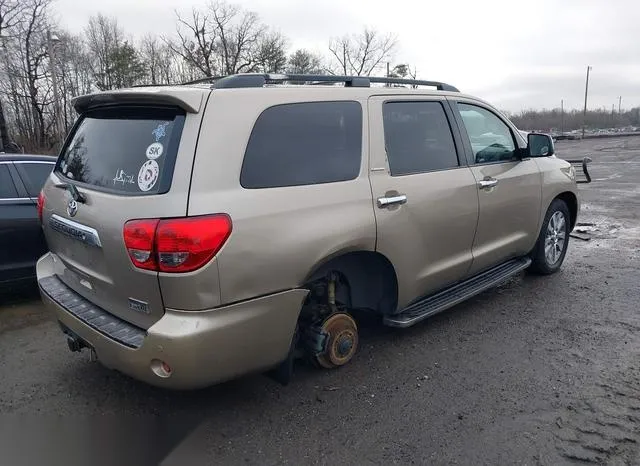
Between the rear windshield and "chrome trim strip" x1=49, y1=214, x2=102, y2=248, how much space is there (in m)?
0.24

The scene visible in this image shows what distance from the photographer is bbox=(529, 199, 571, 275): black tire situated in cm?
512

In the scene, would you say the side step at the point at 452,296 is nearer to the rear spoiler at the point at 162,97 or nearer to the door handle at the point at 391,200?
the door handle at the point at 391,200

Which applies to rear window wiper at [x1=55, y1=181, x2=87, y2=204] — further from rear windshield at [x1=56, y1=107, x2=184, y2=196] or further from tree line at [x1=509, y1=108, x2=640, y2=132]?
tree line at [x1=509, y1=108, x2=640, y2=132]

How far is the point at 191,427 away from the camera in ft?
9.65

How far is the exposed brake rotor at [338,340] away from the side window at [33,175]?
3427mm

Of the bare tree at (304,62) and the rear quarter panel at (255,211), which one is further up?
the bare tree at (304,62)

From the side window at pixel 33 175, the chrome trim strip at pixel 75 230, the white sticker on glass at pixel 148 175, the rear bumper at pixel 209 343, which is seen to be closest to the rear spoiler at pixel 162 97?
the white sticker on glass at pixel 148 175

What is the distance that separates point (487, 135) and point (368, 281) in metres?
1.88

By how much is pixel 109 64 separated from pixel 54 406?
125 ft

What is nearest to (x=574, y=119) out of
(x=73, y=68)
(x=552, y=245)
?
(x=73, y=68)

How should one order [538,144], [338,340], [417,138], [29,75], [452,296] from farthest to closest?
[29,75], [538,144], [452,296], [417,138], [338,340]

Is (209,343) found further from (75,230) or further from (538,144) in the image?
(538,144)

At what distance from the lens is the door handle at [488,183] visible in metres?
4.06

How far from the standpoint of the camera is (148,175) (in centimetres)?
261
